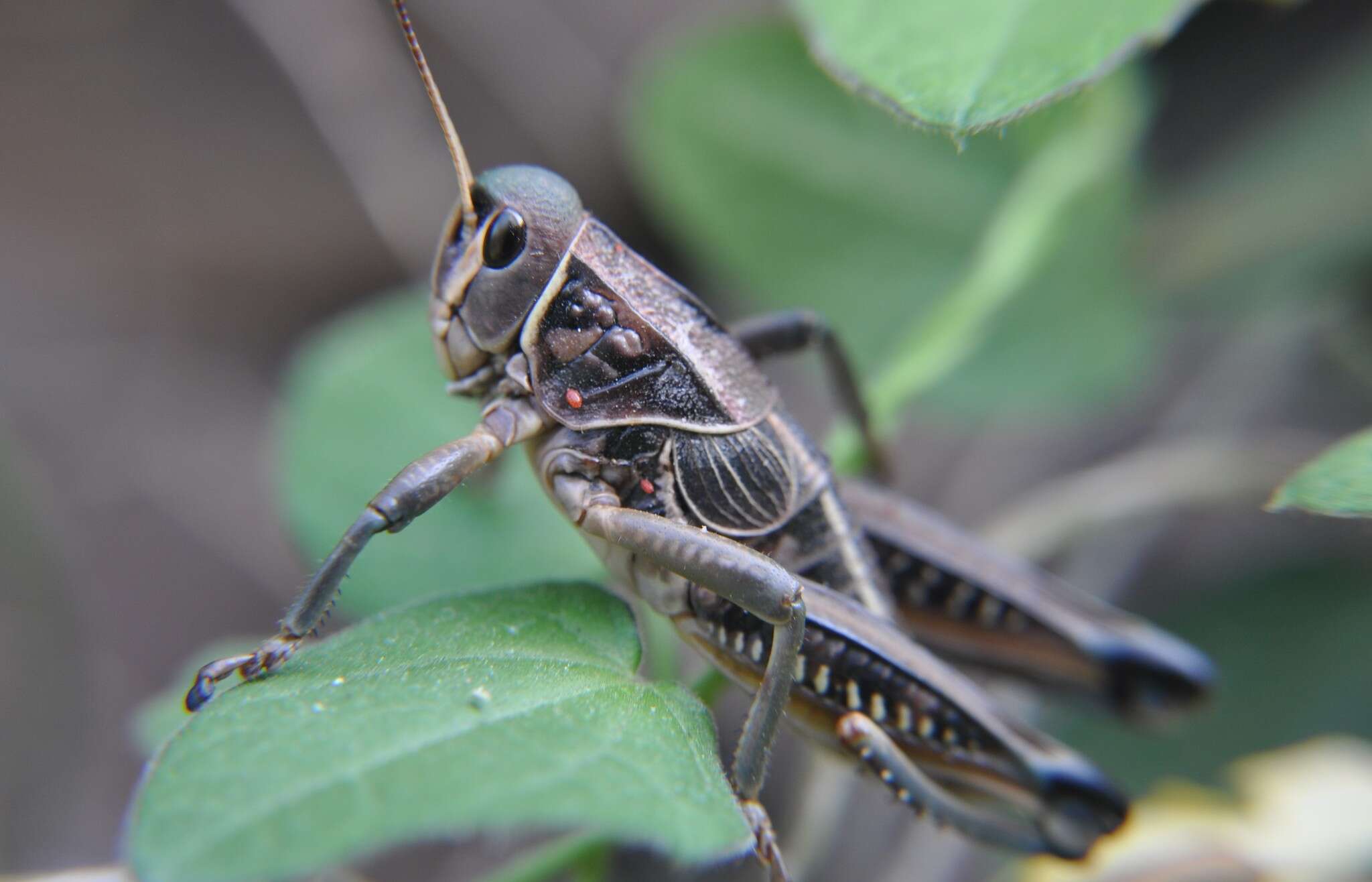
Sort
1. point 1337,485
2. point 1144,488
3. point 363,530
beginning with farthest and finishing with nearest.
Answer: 1. point 1144,488
2. point 363,530
3. point 1337,485

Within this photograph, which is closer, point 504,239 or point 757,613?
point 757,613

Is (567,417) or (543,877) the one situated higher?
(567,417)

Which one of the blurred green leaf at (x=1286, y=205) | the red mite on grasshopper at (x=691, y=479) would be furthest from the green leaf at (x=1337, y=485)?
the blurred green leaf at (x=1286, y=205)

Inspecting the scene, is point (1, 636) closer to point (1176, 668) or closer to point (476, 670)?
point (476, 670)

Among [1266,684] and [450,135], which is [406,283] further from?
[1266,684]

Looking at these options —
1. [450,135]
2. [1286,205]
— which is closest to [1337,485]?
[450,135]

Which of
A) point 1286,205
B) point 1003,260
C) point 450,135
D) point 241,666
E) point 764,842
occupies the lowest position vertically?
point 1286,205

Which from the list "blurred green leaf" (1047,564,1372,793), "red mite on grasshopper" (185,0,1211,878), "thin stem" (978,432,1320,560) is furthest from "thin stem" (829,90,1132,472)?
"blurred green leaf" (1047,564,1372,793)

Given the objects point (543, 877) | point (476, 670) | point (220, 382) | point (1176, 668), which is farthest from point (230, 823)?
point (220, 382)
